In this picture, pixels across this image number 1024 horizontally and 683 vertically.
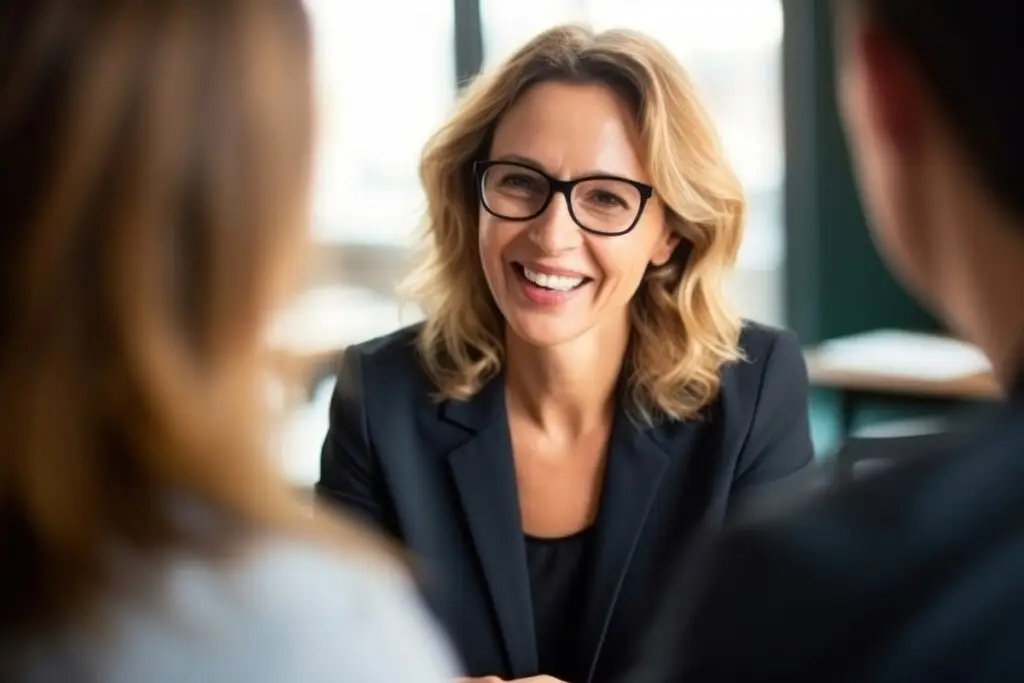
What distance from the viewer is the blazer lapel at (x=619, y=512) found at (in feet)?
4.79

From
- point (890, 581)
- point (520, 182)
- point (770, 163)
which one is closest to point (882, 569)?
point (890, 581)

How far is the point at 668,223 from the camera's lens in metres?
1.62

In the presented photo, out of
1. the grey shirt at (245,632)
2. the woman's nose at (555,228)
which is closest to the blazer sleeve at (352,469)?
the woman's nose at (555,228)

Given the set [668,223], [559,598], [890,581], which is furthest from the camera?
[668,223]

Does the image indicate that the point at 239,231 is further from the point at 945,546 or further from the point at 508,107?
the point at 508,107

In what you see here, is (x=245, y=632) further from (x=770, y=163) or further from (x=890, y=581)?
(x=770, y=163)

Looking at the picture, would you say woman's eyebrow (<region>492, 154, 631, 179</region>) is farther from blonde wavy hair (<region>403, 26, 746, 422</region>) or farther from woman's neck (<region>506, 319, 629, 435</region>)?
woman's neck (<region>506, 319, 629, 435</region>)

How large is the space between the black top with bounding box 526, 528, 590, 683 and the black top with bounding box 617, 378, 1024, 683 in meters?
0.89

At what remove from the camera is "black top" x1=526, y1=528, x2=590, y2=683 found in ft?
4.81

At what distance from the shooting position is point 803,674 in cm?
58

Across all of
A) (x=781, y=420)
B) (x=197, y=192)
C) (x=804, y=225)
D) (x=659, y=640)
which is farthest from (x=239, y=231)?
(x=804, y=225)

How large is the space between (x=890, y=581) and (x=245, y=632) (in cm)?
33

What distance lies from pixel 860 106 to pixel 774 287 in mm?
3750

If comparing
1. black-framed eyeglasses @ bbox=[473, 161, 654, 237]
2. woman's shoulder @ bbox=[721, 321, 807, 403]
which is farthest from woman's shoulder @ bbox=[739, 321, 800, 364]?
black-framed eyeglasses @ bbox=[473, 161, 654, 237]
